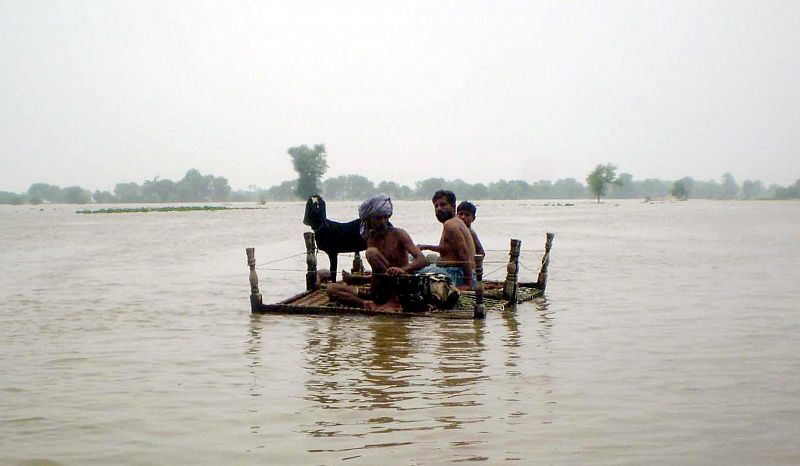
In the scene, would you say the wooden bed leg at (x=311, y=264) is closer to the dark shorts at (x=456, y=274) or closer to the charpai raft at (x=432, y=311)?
the charpai raft at (x=432, y=311)

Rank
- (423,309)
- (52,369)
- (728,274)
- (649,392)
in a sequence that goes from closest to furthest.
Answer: (649,392) < (52,369) < (423,309) < (728,274)

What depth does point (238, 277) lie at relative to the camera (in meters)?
20.0

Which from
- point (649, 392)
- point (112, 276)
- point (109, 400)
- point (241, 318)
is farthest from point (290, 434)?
point (112, 276)

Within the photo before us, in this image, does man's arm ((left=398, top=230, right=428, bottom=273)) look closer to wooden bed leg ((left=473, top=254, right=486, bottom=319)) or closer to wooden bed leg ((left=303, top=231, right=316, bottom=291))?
wooden bed leg ((left=473, top=254, right=486, bottom=319))

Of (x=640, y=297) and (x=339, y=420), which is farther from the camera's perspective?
(x=640, y=297)

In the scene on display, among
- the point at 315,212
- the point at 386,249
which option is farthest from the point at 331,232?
the point at 386,249

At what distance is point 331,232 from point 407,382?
5.42 metres

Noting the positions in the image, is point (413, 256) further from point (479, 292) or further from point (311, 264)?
point (311, 264)

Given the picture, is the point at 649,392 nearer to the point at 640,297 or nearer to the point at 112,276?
the point at 640,297

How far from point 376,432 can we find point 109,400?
269 cm

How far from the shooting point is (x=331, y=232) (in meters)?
12.6

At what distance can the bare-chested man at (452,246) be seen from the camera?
1145 cm

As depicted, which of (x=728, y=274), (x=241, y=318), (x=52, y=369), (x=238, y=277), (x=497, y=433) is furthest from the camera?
(x=238, y=277)

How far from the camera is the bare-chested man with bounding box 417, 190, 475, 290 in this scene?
451 inches
